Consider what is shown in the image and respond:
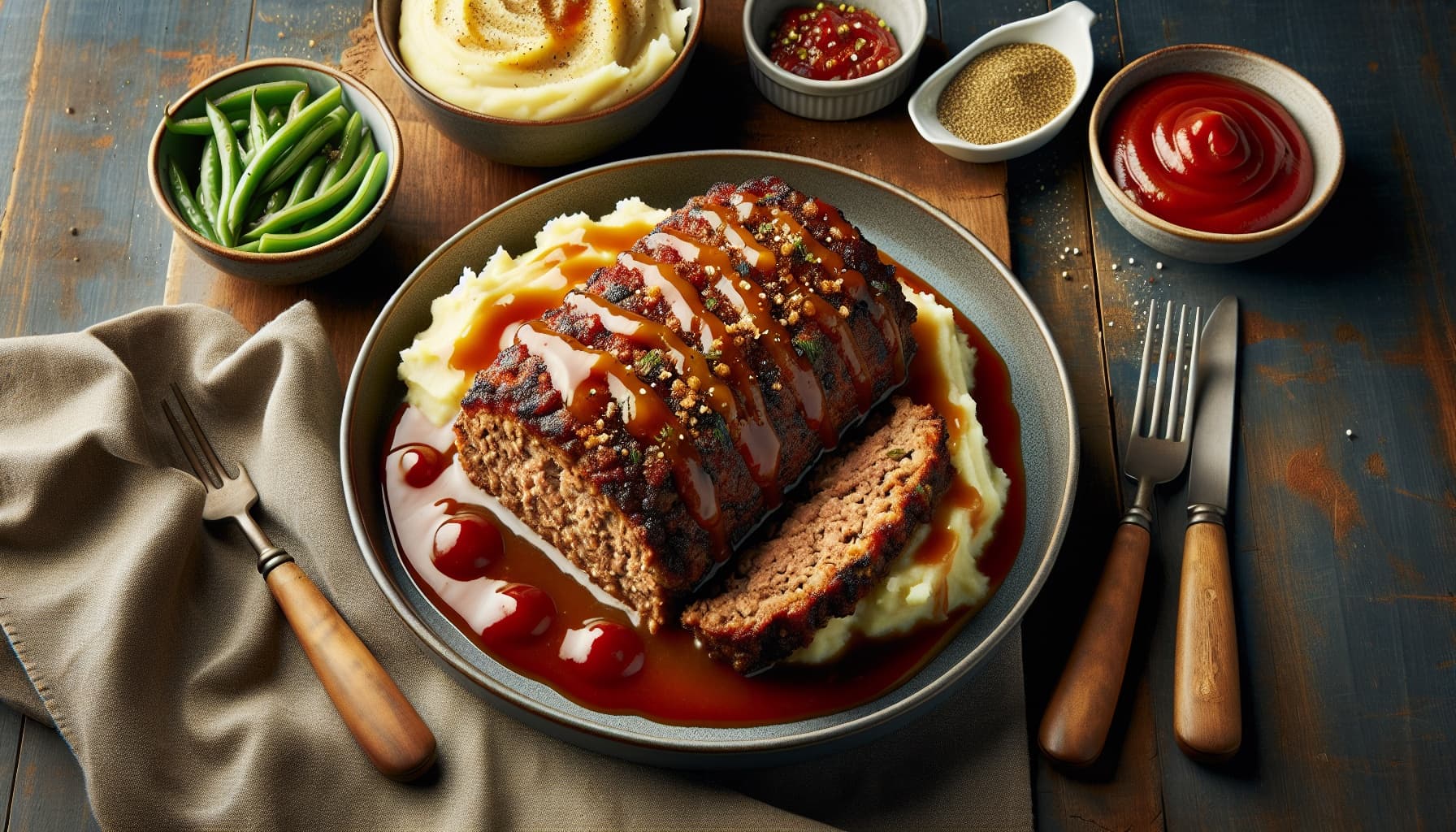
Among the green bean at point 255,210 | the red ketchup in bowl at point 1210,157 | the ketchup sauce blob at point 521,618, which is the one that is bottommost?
the ketchup sauce blob at point 521,618

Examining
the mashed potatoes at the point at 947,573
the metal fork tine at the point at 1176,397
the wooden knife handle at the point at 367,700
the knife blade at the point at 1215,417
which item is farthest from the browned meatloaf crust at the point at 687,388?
the knife blade at the point at 1215,417

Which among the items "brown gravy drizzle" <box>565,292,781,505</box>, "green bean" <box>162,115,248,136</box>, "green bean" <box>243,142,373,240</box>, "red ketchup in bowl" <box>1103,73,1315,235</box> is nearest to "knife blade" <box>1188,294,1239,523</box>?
"red ketchup in bowl" <box>1103,73,1315,235</box>

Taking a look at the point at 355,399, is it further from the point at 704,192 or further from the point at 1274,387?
the point at 1274,387

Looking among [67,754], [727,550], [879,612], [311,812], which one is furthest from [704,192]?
[67,754]

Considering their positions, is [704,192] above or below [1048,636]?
above

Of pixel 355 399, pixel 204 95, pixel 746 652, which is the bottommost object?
pixel 746 652

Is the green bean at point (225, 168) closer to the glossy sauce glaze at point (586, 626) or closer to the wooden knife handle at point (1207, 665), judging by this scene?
the glossy sauce glaze at point (586, 626)
